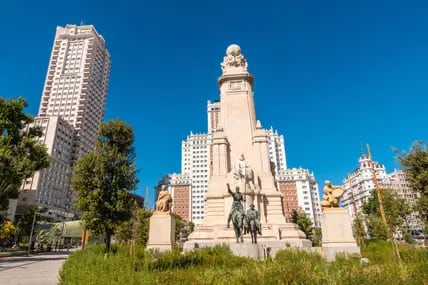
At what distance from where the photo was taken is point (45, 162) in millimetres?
29078

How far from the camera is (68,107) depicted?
344 ft

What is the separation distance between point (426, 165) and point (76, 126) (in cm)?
10687

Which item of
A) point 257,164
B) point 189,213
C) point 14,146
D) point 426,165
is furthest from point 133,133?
point 189,213

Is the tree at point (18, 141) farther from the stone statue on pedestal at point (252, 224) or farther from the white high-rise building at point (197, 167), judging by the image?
the white high-rise building at point (197, 167)

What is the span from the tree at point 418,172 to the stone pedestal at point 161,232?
16.7 meters

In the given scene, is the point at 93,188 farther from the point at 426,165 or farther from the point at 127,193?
the point at 426,165

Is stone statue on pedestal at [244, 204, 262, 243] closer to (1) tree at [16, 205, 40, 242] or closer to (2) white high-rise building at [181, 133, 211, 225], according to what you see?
(1) tree at [16, 205, 40, 242]

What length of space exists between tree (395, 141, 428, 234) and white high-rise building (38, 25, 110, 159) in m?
96.8

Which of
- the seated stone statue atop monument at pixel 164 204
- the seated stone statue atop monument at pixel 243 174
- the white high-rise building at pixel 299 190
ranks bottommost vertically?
the seated stone statue atop monument at pixel 164 204

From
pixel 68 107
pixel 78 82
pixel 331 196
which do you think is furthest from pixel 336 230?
pixel 78 82

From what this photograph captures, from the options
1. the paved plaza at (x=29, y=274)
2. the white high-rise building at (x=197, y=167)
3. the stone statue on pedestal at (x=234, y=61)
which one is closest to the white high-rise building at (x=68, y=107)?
the white high-rise building at (x=197, y=167)

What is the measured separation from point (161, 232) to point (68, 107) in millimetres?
104501

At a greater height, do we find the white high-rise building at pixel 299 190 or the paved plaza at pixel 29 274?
the white high-rise building at pixel 299 190

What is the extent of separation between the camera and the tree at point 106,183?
1791 cm
